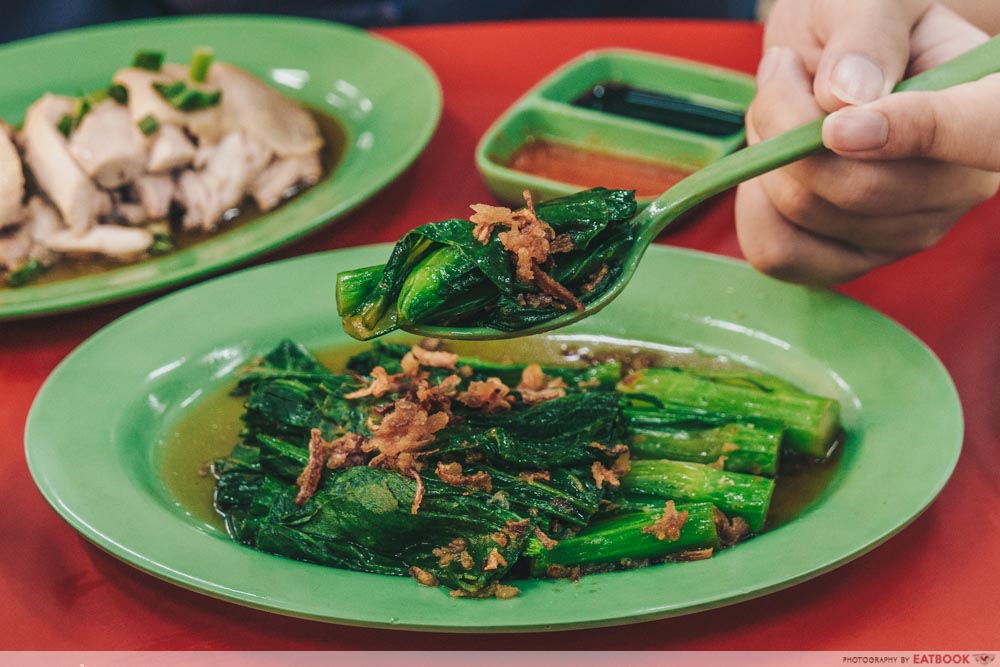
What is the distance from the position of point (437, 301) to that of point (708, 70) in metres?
1.96

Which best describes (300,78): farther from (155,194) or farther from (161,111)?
(155,194)

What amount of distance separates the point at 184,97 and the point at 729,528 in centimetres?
228

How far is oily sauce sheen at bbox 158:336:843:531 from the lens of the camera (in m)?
1.89

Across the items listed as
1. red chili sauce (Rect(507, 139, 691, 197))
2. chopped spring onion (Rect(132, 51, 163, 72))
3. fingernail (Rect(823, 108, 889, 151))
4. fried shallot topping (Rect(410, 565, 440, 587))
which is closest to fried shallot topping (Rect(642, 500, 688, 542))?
fried shallot topping (Rect(410, 565, 440, 587))

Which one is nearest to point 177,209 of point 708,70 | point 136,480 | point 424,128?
point 424,128

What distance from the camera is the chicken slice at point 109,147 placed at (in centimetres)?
290

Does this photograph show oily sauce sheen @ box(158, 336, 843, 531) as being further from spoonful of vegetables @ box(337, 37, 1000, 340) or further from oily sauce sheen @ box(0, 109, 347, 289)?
oily sauce sheen @ box(0, 109, 347, 289)

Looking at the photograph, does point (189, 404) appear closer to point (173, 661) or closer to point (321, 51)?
point (173, 661)

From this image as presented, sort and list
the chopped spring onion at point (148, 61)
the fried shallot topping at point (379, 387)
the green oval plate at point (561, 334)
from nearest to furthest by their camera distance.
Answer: the green oval plate at point (561, 334)
the fried shallot topping at point (379, 387)
the chopped spring onion at point (148, 61)

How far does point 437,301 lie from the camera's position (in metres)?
1.71

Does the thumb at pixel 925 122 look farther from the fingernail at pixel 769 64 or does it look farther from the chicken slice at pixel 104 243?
the chicken slice at pixel 104 243

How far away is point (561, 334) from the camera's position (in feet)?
7.79

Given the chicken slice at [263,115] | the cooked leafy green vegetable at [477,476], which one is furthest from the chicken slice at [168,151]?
the cooked leafy green vegetable at [477,476]

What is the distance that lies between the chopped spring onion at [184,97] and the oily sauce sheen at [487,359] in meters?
1.23
